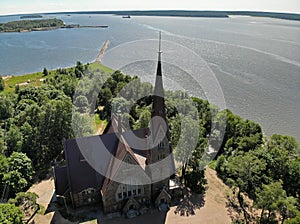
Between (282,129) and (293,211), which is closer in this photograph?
(293,211)

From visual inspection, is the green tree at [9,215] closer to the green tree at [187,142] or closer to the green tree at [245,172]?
the green tree at [187,142]

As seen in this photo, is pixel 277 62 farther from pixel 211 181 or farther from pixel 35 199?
pixel 35 199

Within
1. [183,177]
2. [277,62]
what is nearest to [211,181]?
[183,177]

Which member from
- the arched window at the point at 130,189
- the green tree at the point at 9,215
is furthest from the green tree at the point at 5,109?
the arched window at the point at 130,189

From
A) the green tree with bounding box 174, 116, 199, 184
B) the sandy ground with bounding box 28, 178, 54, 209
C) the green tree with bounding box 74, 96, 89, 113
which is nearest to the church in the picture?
the sandy ground with bounding box 28, 178, 54, 209

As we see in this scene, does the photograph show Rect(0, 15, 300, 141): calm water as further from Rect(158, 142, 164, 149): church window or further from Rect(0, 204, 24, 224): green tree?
Rect(0, 204, 24, 224): green tree
